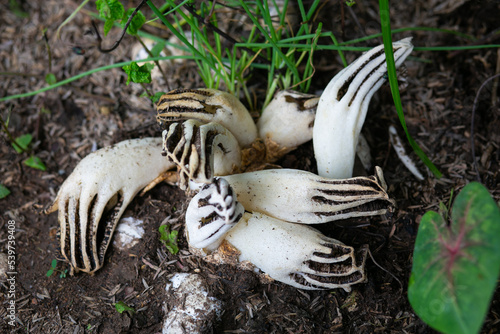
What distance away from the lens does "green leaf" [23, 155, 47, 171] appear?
3.08 m

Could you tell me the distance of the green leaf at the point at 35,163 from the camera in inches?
121

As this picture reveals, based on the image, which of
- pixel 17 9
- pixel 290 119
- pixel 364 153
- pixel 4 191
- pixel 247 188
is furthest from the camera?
pixel 17 9

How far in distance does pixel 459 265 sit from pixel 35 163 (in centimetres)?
293

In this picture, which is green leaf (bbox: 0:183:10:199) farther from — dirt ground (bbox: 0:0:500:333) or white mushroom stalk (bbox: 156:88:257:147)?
white mushroom stalk (bbox: 156:88:257:147)

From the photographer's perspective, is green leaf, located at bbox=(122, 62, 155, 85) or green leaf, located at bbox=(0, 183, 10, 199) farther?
green leaf, located at bbox=(0, 183, 10, 199)

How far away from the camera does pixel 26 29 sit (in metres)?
3.80

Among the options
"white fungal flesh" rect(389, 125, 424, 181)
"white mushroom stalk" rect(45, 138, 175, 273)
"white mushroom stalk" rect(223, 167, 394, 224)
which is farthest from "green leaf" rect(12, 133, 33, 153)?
"white fungal flesh" rect(389, 125, 424, 181)

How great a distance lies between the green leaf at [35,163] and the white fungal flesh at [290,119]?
5.69ft

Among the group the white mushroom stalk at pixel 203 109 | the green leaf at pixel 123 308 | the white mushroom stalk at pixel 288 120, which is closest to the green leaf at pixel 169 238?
the green leaf at pixel 123 308

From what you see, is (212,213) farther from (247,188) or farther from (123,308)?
(123,308)

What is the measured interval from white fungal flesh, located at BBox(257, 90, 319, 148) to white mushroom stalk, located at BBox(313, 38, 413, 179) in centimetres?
13

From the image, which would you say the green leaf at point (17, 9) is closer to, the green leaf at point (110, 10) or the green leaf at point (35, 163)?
the green leaf at point (35, 163)

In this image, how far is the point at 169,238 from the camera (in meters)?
2.58

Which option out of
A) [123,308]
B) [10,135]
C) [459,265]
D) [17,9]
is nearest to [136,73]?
[10,135]
